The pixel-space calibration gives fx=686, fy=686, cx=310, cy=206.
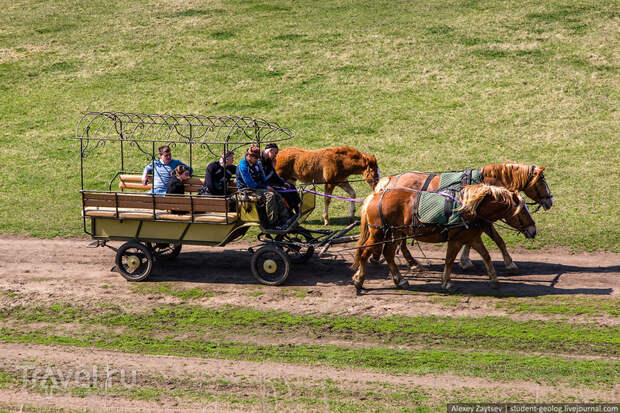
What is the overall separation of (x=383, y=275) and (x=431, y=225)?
70.7 inches

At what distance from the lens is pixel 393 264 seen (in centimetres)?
1201

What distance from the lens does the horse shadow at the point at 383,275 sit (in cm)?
1192

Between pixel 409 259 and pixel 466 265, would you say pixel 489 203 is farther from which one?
pixel 409 259

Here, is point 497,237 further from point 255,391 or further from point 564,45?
point 564,45

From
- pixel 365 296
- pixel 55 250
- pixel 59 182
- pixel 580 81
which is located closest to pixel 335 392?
pixel 365 296

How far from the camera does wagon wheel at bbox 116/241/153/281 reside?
1250cm

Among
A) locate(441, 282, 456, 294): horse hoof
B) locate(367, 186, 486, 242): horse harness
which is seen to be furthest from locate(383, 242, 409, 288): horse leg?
locate(441, 282, 456, 294): horse hoof

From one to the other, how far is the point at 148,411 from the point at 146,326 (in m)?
2.65

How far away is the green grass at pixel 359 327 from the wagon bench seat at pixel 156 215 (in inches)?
63.2

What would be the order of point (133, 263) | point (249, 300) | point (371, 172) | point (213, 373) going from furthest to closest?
point (371, 172) < point (133, 263) < point (249, 300) < point (213, 373)

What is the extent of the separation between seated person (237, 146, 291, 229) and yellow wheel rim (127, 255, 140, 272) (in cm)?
232

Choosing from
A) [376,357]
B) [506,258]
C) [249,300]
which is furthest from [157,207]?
[506,258]

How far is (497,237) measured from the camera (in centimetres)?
1272

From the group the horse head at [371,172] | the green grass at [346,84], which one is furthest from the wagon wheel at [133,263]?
the horse head at [371,172]
